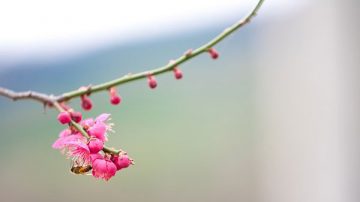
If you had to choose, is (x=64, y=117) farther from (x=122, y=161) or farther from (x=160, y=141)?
(x=160, y=141)

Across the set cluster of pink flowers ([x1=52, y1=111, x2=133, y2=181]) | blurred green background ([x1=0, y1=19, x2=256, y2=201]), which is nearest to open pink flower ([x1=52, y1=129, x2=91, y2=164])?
cluster of pink flowers ([x1=52, y1=111, x2=133, y2=181])

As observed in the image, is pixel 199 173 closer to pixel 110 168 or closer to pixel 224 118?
pixel 224 118

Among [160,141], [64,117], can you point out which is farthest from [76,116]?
[160,141]

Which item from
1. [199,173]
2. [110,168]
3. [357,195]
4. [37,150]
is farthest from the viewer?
[199,173]

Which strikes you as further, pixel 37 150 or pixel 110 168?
pixel 37 150

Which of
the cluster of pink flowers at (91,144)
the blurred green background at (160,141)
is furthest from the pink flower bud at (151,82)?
the blurred green background at (160,141)

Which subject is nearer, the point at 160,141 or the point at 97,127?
the point at 97,127

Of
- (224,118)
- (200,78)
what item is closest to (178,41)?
(200,78)
